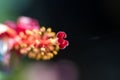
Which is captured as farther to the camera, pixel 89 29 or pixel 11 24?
pixel 89 29

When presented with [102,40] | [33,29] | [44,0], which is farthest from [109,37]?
[33,29]

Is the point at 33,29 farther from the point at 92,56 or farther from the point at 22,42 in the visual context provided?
the point at 92,56

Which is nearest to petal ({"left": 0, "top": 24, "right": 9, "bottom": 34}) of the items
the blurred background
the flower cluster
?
the flower cluster

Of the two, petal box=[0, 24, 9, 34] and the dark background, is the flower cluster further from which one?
the dark background

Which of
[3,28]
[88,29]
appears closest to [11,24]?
[3,28]

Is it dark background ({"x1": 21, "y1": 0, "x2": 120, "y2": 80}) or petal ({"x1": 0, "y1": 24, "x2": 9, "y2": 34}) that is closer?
petal ({"x1": 0, "y1": 24, "x2": 9, "y2": 34})

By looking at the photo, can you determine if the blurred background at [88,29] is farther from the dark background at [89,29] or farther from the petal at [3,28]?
the petal at [3,28]

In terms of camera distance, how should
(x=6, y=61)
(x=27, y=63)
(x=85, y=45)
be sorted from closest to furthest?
(x=6, y=61), (x=27, y=63), (x=85, y=45)

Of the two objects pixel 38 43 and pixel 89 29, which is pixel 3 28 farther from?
pixel 89 29
